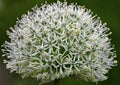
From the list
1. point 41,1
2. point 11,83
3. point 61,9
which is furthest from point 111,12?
point 61,9

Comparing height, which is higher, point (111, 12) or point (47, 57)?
point (111, 12)

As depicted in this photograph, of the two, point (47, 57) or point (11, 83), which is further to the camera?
point (11, 83)

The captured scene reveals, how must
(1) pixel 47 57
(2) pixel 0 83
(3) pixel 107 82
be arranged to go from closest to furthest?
(1) pixel 47 57, (3) pixel 107 82, (2) pixel 0 83

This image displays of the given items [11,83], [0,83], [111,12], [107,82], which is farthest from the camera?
[0,83]

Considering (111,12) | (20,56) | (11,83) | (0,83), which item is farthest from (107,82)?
(20,56)

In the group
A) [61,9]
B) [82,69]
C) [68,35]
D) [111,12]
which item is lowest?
[82,69]

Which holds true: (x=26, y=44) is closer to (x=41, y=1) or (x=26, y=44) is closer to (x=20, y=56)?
(x=20, y=56)

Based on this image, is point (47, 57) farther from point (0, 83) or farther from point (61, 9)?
point (0, 83)
